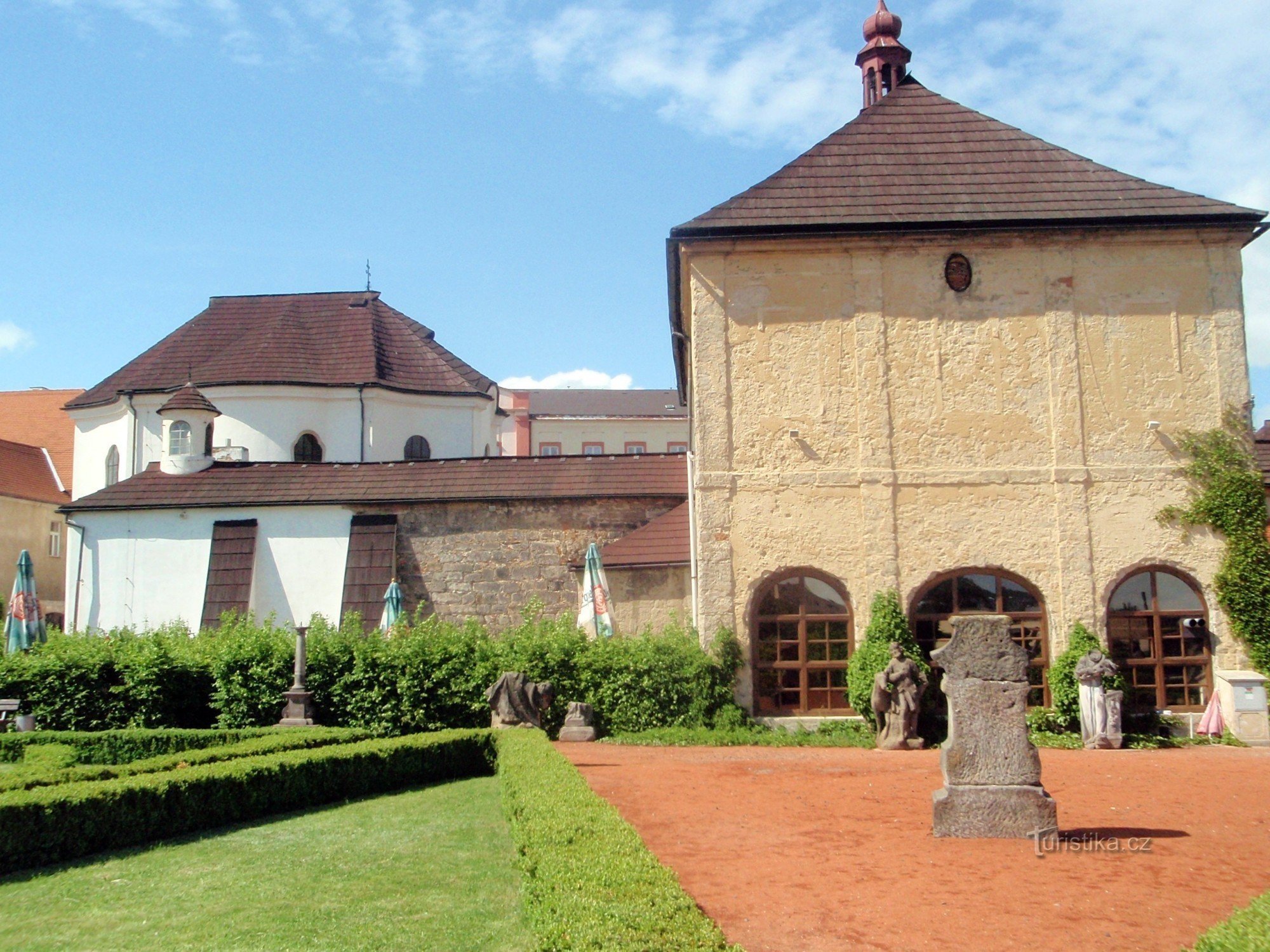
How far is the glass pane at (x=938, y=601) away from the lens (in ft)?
59.6

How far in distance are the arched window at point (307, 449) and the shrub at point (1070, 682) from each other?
72.7 ft

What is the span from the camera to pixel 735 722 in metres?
17.6

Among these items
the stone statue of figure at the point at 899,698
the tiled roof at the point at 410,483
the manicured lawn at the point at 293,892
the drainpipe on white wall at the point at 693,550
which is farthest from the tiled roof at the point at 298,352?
the manicured lawn at the point at 293,892

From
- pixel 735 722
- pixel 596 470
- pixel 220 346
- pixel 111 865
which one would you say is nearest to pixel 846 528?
pixel 735 722

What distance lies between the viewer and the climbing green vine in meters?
17.5

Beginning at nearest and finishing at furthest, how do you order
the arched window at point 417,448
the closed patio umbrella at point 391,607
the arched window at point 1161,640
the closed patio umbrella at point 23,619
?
the arched window at point 1161,640 < the closed patio umbrella at point 23,619 < the closed patio umbrella at point 391,607 < the arched window at point 417,448

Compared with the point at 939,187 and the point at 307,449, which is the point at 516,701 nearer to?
the point at 939,187

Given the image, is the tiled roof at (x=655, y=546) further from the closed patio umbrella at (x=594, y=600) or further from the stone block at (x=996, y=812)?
the stone block at (x=996, y=812)

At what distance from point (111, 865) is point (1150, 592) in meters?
15.3

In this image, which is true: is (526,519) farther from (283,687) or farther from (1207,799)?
(1207,799)

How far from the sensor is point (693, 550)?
19.9m

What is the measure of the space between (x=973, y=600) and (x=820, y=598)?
7.92 ft

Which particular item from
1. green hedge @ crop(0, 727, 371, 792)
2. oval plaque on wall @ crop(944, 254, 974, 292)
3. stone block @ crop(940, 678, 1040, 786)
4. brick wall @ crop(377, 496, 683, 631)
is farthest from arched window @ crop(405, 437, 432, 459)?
stone block @ crop(940, 678, 1040, 786)

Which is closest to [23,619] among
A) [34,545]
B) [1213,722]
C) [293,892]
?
[293,892]
